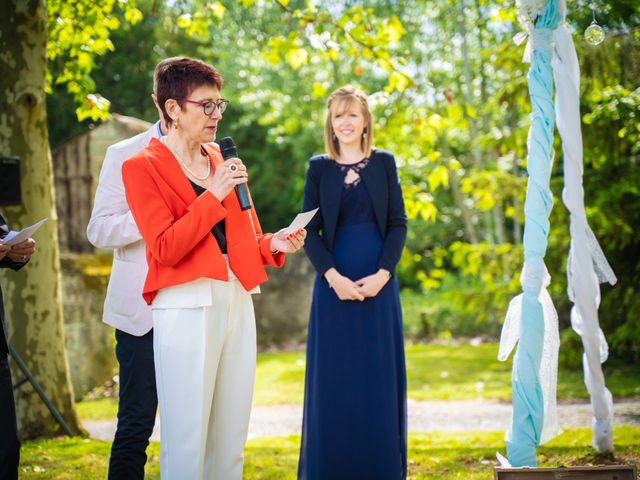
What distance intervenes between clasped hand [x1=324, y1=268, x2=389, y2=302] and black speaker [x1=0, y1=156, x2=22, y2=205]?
2.68 metres

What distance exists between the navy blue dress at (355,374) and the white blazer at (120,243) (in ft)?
3.25

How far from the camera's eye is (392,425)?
13.6 feet

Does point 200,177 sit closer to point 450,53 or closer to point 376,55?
point 376,55

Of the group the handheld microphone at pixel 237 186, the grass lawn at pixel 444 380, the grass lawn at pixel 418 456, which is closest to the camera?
the handheld microphone at pixel 237 186

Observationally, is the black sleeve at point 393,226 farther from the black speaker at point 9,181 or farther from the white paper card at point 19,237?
the black speaker at point 9,181

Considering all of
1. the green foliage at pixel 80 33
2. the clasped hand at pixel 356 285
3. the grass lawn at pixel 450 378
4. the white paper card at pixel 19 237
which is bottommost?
the grass lawn at pixel 450 378

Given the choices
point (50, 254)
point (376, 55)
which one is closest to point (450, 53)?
point (376, 55)

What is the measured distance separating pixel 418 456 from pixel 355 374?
145cm

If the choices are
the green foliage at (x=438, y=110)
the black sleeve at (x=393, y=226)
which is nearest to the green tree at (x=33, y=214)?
the green foliage at (x=438, y=110)

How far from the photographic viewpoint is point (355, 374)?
4.22 meters

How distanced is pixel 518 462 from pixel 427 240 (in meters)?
15.0

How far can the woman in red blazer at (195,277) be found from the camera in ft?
9.74

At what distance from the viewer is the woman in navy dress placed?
4.15 metres

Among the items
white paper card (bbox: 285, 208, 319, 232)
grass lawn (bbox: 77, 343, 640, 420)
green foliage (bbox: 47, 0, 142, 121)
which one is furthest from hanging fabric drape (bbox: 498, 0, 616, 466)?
grass lawn (bbox: 77, 343, 640, 420)
